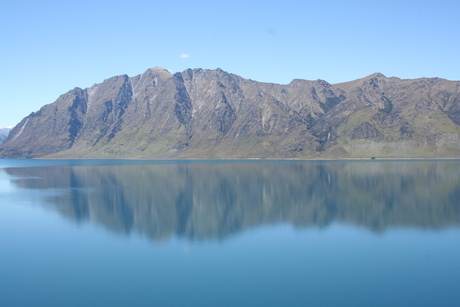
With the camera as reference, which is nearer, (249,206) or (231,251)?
(231,251)

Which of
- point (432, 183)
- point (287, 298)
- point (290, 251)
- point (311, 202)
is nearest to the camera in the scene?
point (287, 298)

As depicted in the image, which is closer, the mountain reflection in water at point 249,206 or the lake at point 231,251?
the lake at point 231,251

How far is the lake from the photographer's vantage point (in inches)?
1463

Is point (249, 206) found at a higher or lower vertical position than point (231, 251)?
lower

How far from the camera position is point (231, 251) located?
170 feet

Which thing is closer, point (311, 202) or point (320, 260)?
point (320, 260)

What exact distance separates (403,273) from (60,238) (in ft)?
176

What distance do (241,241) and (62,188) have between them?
9758 cm

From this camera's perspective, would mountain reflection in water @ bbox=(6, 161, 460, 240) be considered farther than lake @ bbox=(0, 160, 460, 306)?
Yes

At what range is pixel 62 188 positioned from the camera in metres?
131

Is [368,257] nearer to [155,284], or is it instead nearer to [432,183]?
[155,284]

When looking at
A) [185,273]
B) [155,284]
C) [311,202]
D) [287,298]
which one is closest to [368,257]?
[287,298]

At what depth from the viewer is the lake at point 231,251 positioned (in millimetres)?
37156

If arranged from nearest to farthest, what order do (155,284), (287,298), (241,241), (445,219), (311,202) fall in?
(287,298) → (155,284) → (241,241) → (445,219) → (311,202)
